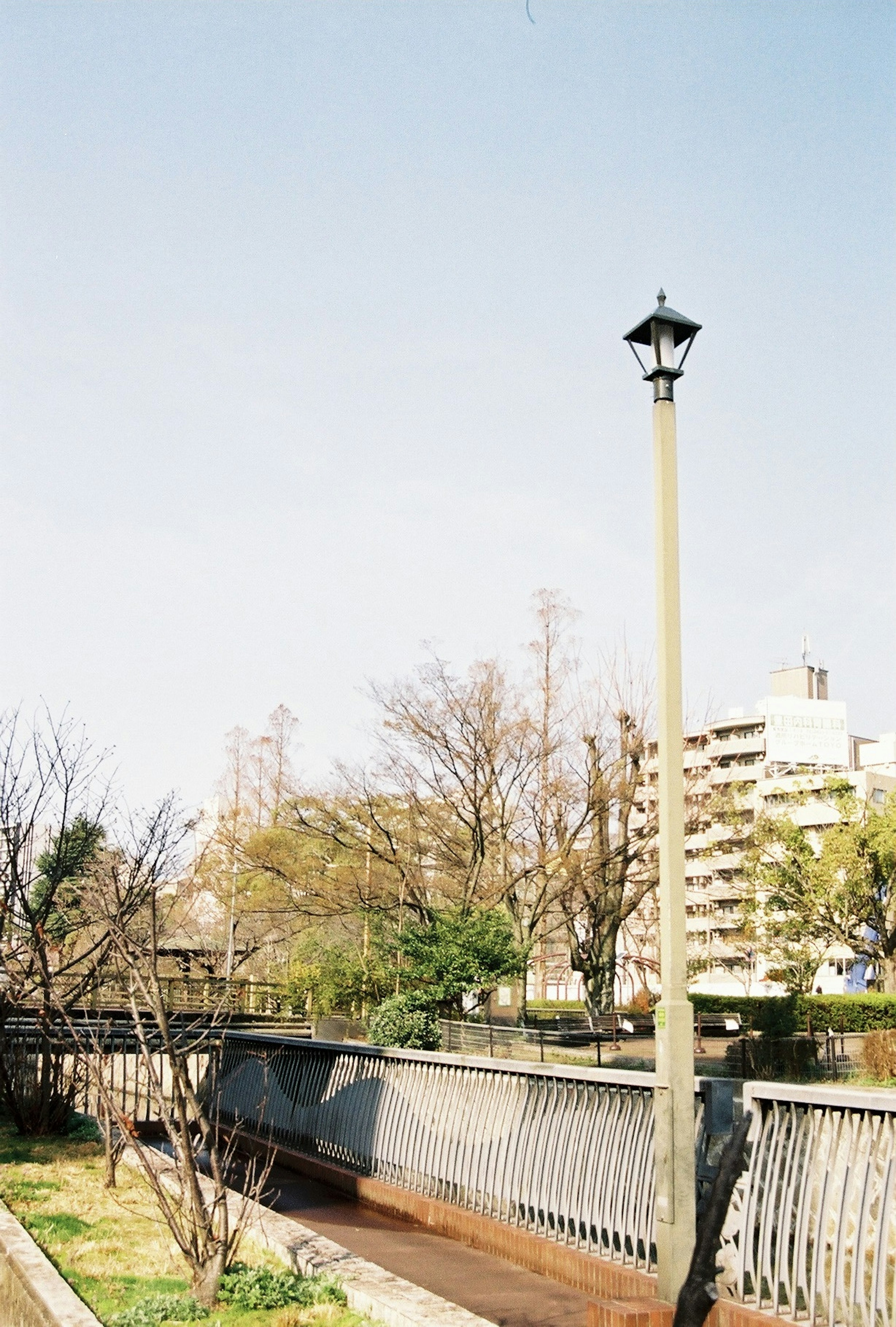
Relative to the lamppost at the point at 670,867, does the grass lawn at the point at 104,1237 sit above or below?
below

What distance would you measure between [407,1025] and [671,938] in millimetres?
15252

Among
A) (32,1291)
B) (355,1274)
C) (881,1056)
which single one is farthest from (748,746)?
(32,1291)

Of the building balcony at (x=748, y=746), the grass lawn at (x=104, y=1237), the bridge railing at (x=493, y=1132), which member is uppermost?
the building balcony at (x=748, y=746)

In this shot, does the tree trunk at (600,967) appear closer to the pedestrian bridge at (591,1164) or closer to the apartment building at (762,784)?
the apartment building at (762,784)

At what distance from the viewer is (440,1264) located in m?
8.68

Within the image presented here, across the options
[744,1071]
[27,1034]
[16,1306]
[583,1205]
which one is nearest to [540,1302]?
[583,1205]

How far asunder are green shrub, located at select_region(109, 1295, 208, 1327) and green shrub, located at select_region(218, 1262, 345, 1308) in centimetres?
20

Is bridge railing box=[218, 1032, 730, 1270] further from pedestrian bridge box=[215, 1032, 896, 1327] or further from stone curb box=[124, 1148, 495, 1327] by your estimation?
stone curb box=[124, 1148, 495, 1327]

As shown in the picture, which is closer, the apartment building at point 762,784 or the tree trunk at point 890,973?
the tree trunk at point 890,973

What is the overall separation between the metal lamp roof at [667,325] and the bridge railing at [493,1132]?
15.8 ft

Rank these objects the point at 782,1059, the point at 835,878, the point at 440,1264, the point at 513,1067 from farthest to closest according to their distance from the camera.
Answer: the point at 835,878, the point at 782,1059, the point at 513,1067, the point at 440,1264

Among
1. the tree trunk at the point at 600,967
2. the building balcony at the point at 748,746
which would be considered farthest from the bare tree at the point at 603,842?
the building balcony at the point at 748,746

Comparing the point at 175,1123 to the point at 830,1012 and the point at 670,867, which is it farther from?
the point at 830,1012

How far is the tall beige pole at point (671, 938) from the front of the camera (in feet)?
22.4
